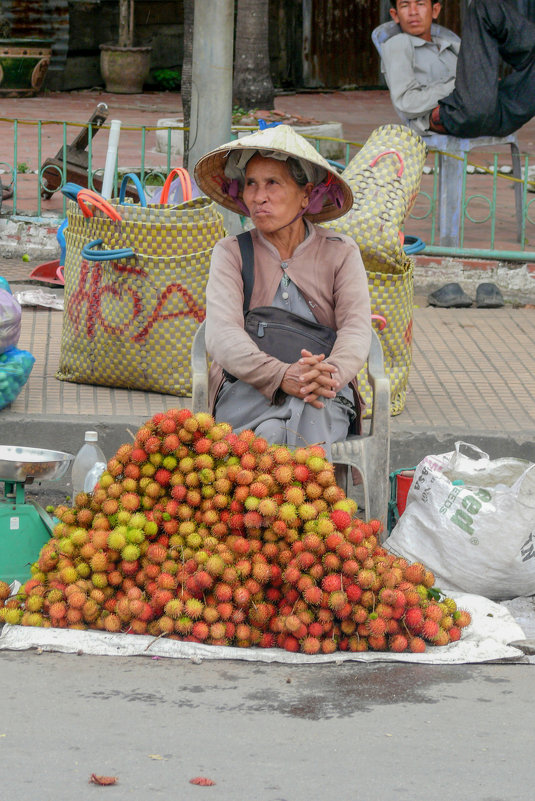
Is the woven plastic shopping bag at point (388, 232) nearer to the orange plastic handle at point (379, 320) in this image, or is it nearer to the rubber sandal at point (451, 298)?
the orange plastic handle at point (379, 320)

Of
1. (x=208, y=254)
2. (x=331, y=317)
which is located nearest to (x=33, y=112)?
(x=208, y=254)

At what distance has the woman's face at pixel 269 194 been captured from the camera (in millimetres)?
4066

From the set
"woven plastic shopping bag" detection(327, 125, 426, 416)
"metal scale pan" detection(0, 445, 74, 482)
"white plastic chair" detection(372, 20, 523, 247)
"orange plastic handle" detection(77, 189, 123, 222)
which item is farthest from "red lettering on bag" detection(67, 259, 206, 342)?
"white plastic chair" detection(372, 20, 523, 247)

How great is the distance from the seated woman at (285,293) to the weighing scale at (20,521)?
0.64 m

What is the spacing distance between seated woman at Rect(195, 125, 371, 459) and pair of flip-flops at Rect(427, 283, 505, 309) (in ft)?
11.0

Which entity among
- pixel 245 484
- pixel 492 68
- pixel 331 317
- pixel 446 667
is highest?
pixel 492 68

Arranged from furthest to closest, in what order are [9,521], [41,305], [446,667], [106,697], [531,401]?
[41,305]
[531,401]
[9,521]
[446,667]
[106,697]

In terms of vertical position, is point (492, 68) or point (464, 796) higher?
point (492, 68)

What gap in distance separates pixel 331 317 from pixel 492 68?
3.97m

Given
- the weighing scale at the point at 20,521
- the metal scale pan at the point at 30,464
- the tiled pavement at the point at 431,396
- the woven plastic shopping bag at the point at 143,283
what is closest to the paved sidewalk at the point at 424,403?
the tiled pavement at the point at 431,396

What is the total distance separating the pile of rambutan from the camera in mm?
3449

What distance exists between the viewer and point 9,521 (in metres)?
3.87

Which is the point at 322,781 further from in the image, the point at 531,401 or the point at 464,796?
the point at 531,401

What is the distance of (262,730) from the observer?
3062mm
